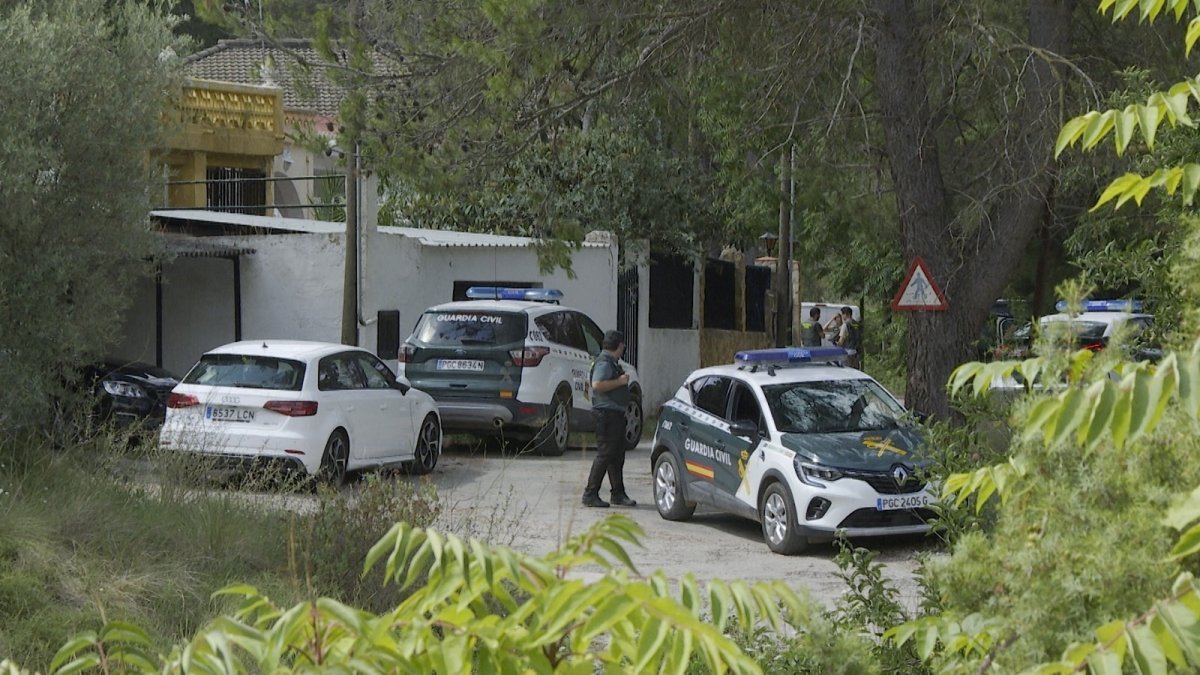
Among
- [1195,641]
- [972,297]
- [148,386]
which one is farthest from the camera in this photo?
[148,386]

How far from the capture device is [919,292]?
14500 mm

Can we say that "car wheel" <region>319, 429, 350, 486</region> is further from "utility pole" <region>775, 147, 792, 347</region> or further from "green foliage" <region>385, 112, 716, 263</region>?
"utility pole" <region>775, 147, 792, 347</region>

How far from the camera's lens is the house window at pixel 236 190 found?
29.0 meters

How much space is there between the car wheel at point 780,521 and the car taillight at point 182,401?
220 inches

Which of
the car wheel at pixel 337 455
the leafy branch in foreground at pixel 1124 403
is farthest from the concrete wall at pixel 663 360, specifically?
the leafy branch in foreground at pixel 1124 403

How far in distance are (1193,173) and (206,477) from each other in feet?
24.8

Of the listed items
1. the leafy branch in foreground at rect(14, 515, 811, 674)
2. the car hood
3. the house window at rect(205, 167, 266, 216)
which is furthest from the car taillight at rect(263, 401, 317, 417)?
the house window at rect(205, 167, 266, 216)

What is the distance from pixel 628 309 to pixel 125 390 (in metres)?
9.01

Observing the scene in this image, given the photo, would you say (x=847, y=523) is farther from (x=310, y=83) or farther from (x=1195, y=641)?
(x=1195, y=641)

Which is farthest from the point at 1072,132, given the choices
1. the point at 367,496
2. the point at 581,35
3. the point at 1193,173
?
the point at 581,35

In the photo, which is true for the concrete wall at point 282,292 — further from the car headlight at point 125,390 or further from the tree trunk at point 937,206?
the tree trunk at point 937,206

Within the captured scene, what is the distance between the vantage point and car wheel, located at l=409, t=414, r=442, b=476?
53.1 ft

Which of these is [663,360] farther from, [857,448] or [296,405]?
[857,448]

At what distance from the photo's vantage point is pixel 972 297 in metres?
15.0
